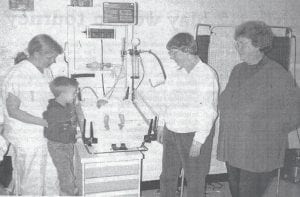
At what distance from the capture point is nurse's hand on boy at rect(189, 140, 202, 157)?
201 centimetres

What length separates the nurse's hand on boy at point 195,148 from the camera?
2012 millimetres

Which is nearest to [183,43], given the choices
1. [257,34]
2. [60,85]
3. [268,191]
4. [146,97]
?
[257,34]

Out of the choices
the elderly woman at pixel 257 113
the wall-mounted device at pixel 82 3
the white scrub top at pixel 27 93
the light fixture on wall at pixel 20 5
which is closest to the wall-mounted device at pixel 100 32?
the wall-mounted device at pixel 82 3

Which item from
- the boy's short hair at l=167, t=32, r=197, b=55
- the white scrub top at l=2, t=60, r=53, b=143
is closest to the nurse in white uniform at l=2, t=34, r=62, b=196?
the white scrub top at l=2, t=60, r=53, b=143

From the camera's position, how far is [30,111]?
2.16m

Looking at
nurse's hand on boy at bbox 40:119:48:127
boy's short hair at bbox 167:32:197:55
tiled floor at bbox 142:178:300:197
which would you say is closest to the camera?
boy's short hair at bbox 167:32:197:55

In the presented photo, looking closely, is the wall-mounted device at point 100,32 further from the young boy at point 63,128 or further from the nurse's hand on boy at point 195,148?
the nurse's hand on boy at point 195,148

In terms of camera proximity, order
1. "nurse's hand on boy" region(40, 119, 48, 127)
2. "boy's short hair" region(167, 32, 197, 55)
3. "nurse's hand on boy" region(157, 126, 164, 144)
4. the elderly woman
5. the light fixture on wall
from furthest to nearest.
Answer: the light fixture on wall < "nurse's hand on boy" region(157, 126, 164, 144) < "nurse's hand on boy" region(40, 119, 48, 127) < "boy's short hair" region(167, 32, 197, 55) < the elderly woman

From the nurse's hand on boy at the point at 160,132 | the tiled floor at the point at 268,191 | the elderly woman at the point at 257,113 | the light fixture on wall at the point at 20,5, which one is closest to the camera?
the elderly woman at the point at 257,113

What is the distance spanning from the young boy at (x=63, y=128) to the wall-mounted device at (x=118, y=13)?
63 centimetres

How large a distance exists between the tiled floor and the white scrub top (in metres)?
1.18

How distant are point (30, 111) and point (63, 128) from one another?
22 centimetres

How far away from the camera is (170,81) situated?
2152mm

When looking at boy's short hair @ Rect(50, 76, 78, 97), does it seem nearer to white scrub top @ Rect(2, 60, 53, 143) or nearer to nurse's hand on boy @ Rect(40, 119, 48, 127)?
white scrub top @ Rect(2, 60, 53, 143)
